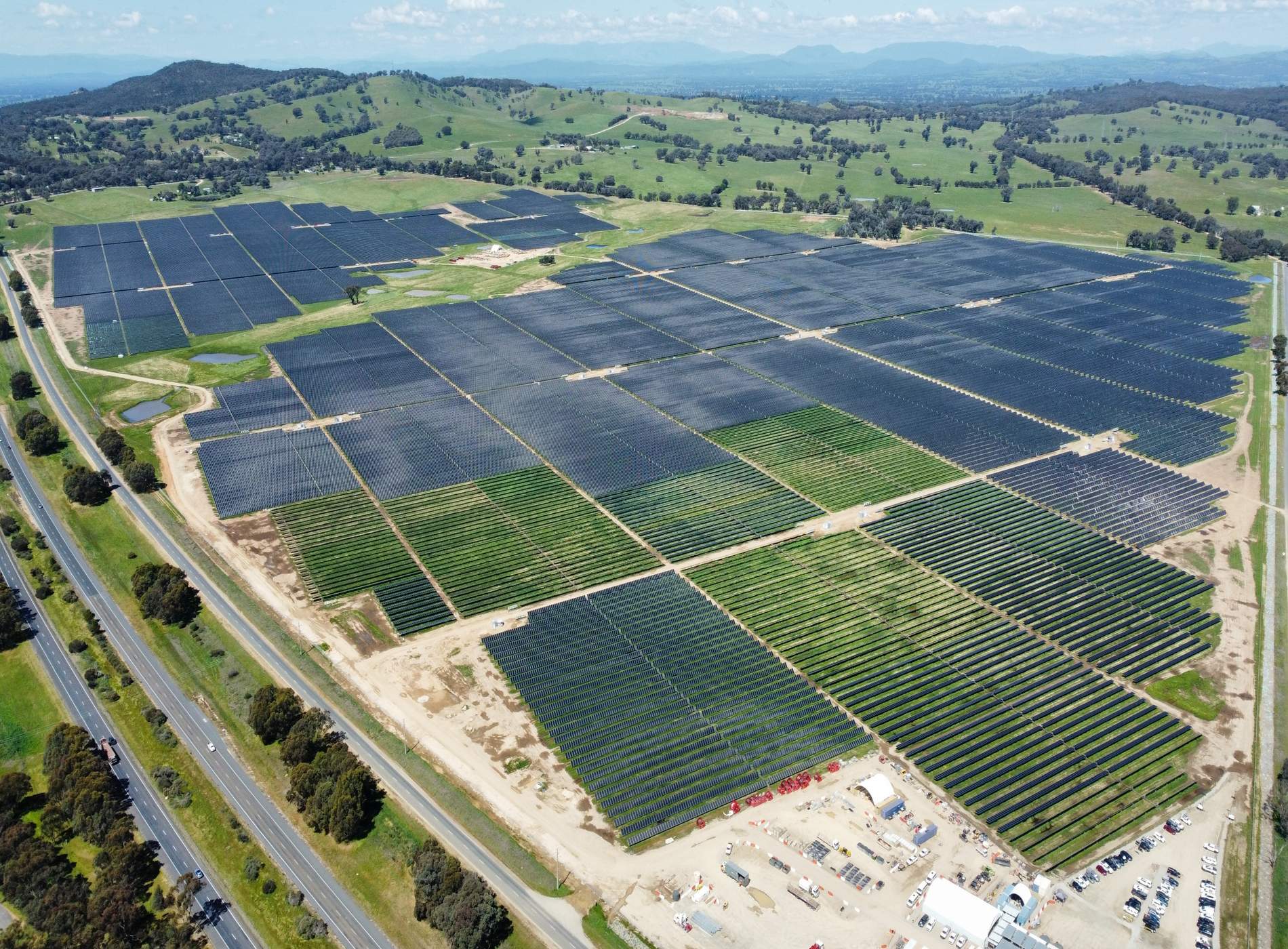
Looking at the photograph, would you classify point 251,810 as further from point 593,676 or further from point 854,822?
point 854,822

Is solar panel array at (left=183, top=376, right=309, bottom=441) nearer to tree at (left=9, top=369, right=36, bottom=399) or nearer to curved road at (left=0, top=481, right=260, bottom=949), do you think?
tree at (left=9, top=369, right=36, bottom=399)

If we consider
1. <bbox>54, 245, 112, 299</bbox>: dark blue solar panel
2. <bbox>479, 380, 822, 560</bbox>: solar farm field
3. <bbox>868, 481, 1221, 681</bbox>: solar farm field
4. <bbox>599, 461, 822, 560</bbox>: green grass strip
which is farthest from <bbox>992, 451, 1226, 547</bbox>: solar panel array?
<bbox>54, 245, 112, 299</bbox>: dark blue solar panel

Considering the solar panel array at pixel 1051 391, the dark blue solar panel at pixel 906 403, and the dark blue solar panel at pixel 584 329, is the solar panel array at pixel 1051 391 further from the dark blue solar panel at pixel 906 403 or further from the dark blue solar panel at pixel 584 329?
the dark blue solar panel at pixel 584 329

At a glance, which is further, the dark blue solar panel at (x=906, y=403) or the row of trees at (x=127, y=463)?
the dark blue solar panel at (x=906, y=403)

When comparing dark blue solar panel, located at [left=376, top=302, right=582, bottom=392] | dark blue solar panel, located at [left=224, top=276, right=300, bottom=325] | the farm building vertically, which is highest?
dark blue solar panel, located at [left=224, top=276, right=300, bottom=325]

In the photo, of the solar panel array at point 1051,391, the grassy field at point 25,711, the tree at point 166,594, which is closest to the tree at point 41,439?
the tree at point 166,594

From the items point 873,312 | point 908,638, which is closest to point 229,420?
point 908,638

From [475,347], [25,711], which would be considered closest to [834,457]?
[475,347]
